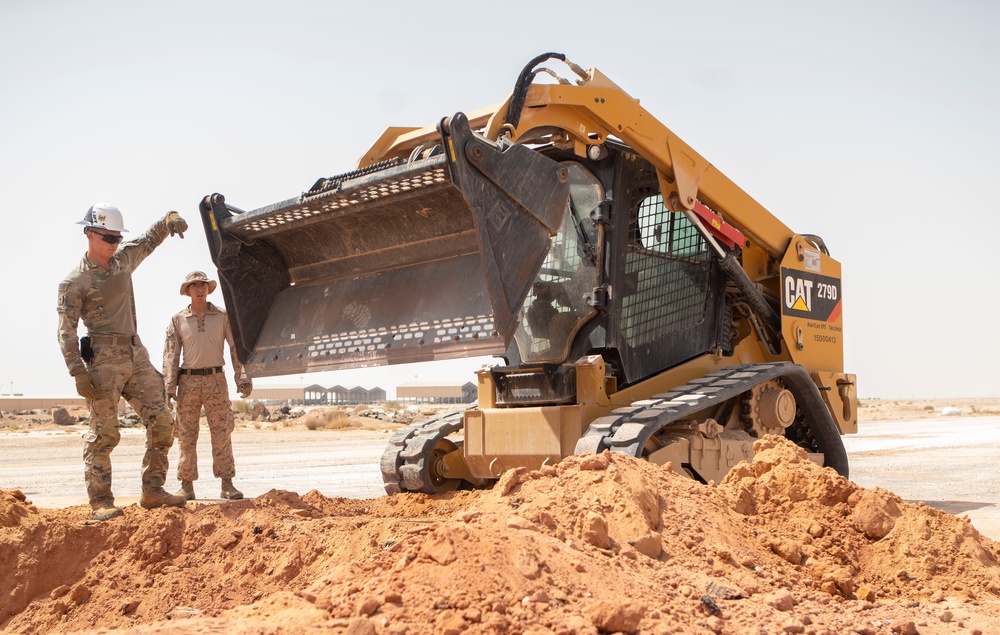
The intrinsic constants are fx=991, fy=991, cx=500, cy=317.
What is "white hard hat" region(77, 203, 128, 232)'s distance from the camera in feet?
23.0

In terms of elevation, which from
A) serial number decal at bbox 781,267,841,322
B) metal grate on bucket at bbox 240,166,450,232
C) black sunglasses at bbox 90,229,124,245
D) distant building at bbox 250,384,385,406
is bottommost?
distant building at bbox 250,384,385,406

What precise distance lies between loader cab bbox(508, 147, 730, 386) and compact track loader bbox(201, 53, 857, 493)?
0.7 inches

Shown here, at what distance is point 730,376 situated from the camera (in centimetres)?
826

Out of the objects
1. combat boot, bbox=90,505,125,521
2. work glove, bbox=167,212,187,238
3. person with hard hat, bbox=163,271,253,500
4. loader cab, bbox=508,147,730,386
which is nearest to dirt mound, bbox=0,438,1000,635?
combat boot, bbox=90,505,125,521

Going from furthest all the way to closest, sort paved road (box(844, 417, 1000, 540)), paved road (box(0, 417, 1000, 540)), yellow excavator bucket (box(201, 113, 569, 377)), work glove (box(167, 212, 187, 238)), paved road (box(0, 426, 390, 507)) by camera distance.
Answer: paved road (box(0, 426, 390, 507)) < paved road (box(0, 417, 1000, 540)) < paved road (box(844, 417, 1000, 540)) < work glove (box(167, 212, 187, 238)) < yellow excavator bucket (box(201, 113, 569, 377))

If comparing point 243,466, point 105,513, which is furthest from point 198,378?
point 243,466

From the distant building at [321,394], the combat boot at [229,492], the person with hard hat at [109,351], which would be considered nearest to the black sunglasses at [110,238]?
the person with hard hat at [109,351]

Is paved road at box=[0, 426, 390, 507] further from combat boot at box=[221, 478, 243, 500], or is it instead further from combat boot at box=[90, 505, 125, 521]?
combat boot at box=[90, 505, 125, 521]

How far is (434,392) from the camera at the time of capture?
357 ft

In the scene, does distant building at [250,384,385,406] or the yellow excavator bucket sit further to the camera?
distant building at [250,384,385,406]

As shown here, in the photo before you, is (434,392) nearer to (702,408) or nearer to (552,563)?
(702,408)

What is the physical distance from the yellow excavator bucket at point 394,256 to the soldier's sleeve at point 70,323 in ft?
4.57

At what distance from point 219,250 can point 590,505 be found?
14.5 ft

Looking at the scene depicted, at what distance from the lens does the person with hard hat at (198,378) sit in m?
8.68
